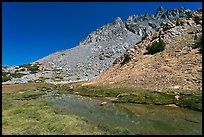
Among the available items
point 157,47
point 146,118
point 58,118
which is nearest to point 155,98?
point 146,118

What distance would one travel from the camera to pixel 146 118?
2411 centimetres

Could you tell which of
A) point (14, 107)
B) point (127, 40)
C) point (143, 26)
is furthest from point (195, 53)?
point (143, 26)

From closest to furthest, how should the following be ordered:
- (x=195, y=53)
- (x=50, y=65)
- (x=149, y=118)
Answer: (x=149, y=118)
(x=195, y=53)
(x=50, y=65)

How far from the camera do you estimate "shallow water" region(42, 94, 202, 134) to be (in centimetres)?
2006

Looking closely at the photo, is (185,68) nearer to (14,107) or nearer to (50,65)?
(14,107)

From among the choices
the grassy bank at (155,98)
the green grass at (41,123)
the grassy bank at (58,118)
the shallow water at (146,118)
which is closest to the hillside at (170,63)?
the grassy bank at (155,98)

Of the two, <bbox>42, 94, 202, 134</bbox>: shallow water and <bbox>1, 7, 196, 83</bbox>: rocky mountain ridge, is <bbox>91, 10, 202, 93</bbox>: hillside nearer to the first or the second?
<bbox>42, 94, 202, 134</bbox>: shallow water

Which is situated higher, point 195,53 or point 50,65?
point 50,65

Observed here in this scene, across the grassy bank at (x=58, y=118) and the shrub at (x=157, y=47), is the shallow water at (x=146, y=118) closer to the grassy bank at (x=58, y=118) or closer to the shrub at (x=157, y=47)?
the grassy bank at (x=58, y=118)

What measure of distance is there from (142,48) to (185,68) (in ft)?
78.4

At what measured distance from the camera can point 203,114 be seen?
2564 cm

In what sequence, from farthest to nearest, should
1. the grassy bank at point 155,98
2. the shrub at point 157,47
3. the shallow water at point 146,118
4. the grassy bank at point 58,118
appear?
the shrub at point 157,47, the grassy bank at point 155,98, the shallow water at point 146,118, the grassy bank at point 58,118

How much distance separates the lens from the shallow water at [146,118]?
2006 cm

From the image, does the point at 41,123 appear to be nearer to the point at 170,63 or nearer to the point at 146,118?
the point at 146,118
